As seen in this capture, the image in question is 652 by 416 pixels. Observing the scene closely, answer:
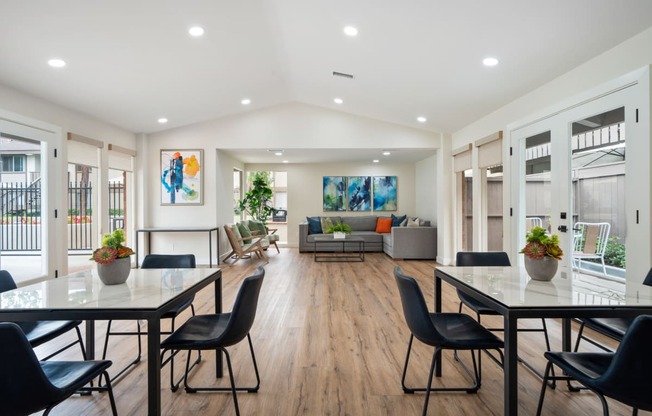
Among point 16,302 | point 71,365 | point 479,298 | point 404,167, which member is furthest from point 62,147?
point 404,167

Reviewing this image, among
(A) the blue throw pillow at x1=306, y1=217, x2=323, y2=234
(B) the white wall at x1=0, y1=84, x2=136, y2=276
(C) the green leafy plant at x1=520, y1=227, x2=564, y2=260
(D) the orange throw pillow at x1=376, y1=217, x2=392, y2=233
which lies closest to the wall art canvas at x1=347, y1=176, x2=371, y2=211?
(D) the orange throw pillow at x1=376, y1=217, x2=392, y2=233

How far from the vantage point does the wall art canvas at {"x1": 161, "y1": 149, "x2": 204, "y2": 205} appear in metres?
6.61

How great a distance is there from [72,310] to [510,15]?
3.52 meters

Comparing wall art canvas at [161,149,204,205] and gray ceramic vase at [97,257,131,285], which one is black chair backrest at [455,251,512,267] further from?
wall art canvas at [161,149,204,205]

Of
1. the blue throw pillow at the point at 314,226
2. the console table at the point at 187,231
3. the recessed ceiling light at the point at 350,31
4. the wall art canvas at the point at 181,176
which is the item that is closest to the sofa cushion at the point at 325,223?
the blue throw pillow at the point at 314,226

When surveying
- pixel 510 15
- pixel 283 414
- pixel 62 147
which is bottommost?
pixel 283 414

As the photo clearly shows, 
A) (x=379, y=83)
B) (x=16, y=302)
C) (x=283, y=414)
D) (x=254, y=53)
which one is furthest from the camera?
(x=379, y=83)

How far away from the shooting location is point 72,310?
147cm

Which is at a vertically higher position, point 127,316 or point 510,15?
point 510,15

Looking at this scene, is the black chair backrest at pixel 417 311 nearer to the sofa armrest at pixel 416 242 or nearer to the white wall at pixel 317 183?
the sofa armrest at pixel 416 242

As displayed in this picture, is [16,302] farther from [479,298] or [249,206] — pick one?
[249,206]

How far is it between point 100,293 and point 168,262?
3.12 feet

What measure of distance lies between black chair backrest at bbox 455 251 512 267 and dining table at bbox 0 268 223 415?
6.33 feet

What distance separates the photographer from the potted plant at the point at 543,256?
6.42ft
